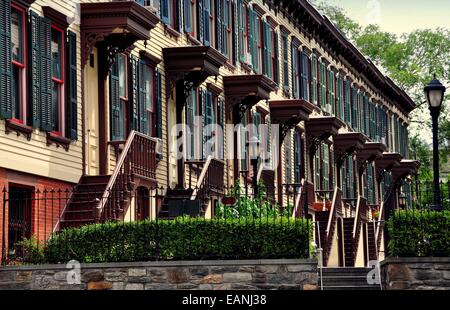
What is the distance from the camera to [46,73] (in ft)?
86.5

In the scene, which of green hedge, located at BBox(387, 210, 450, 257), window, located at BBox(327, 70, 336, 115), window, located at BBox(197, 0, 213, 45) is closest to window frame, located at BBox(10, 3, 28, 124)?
green hedge, located at BBox(387, 210, 450, 257)

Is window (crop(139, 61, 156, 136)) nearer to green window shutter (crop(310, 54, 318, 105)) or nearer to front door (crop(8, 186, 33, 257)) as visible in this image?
front door (crop(8, 186, 33, 257))

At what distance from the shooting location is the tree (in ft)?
277

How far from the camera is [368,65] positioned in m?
62.0

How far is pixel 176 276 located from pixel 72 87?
689cm

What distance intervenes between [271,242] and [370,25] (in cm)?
6481

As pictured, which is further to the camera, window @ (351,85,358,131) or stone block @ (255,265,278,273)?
window @ (351,85,358,131)

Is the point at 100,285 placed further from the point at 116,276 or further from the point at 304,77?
the point at 304,77

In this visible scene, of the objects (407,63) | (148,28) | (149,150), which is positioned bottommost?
(149,150)

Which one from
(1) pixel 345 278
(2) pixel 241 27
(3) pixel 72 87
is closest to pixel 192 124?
(1) pixel 345 278

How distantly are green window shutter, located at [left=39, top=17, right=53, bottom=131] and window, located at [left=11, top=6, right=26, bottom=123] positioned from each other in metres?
0.62
